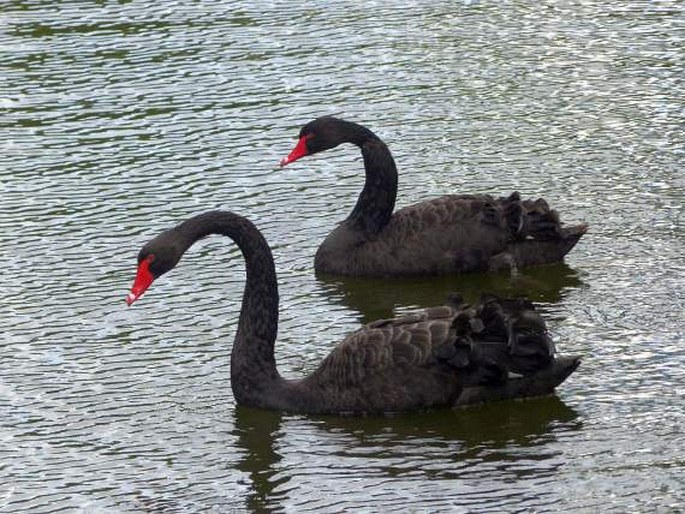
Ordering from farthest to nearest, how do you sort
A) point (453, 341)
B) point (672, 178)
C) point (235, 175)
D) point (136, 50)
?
point (136, 50) → point (235, 175) → point (672, 178) → point (453, 341)

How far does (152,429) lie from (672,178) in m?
5.35

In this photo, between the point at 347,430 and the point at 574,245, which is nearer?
the point at 347,430

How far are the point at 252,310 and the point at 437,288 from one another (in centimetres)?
225

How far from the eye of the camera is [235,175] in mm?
14531

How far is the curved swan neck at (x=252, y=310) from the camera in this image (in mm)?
10180

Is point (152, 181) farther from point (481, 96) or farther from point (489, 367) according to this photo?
point (489, 367)

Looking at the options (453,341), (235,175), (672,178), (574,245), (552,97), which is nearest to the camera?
(453,341)

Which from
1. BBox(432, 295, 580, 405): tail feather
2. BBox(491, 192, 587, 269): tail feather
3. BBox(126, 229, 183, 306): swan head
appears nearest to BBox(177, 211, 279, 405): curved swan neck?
BBox(126, 229, 183, 306): swan head

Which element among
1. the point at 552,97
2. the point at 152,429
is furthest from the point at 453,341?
the point at 552,97

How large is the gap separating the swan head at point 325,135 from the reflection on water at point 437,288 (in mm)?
984

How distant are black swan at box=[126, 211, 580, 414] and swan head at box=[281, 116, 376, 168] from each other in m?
2.90

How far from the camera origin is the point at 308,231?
13.4 metres

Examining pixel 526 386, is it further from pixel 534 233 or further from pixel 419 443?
pixel 534 233

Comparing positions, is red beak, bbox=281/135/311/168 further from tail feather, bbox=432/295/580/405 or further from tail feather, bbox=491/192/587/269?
tail feather, bbox=432/295/580/405
